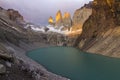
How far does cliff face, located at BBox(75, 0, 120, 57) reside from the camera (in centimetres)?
11787

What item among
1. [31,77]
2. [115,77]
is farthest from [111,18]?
[31,77]

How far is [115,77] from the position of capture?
2016 inches

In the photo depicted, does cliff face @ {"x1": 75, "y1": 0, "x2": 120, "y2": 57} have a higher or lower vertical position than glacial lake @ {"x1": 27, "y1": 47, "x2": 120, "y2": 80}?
higher

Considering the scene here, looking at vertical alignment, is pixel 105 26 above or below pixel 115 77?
above

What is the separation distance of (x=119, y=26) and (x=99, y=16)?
2992 cm

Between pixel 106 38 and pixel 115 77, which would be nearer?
pixel 115 77

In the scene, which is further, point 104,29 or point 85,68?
point 104,29

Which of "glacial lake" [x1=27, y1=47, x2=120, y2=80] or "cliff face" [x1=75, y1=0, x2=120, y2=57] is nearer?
"glacial lake" [x1=27, y1=47, x2=120, y2=80]

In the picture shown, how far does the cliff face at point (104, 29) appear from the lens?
11787 cm

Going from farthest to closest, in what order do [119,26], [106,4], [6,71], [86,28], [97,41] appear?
[86,28] < [106,4] < [97,41] < [119,26] < [6,71]

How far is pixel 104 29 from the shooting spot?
14375cm

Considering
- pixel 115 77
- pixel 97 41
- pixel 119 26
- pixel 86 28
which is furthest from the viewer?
pixel 86 28

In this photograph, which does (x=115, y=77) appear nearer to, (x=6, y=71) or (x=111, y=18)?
(x=6, y=71)

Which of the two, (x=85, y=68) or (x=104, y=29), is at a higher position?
(x=104, y=29)
